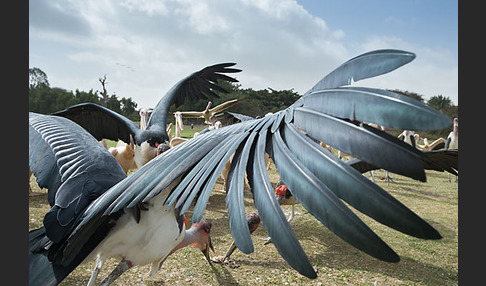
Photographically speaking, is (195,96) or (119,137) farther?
(195,96)

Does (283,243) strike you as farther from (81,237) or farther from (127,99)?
(127,99)

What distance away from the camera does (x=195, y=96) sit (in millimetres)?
4430

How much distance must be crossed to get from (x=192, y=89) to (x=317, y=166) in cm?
381

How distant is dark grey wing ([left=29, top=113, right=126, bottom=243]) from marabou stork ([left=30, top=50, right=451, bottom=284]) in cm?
22

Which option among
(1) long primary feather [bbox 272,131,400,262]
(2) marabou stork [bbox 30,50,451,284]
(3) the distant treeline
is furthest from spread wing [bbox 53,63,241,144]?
(3) the distant treeline

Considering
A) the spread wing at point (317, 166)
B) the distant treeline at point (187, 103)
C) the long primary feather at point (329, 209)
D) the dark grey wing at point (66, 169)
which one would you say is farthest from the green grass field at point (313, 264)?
the distant treeline at point (187, 103)

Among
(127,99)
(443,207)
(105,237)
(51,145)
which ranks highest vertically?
(127,99)

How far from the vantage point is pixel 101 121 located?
359cm

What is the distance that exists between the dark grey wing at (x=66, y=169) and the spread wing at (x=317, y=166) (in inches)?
15.0

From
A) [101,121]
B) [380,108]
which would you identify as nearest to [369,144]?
[380,108]

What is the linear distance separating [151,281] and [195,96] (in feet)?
8.70

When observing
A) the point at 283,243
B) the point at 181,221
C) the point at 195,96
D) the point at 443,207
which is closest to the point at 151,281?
the point at 181,221

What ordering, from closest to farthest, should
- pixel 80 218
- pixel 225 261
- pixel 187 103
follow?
pixel 80 218, pixel 225 261, pixel 187 103

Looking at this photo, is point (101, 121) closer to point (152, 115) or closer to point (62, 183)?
point (152, 115)
